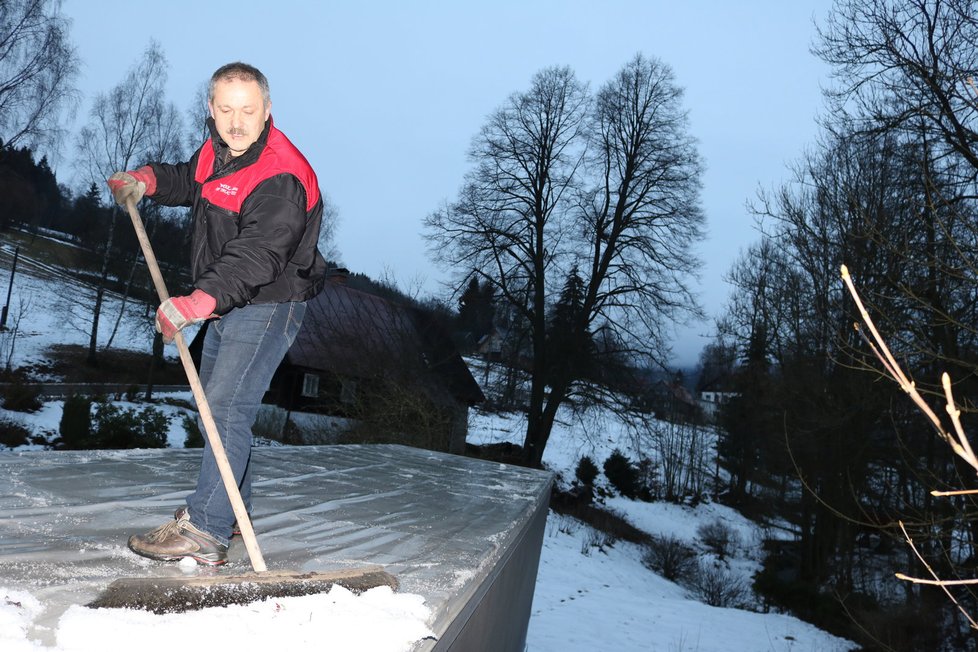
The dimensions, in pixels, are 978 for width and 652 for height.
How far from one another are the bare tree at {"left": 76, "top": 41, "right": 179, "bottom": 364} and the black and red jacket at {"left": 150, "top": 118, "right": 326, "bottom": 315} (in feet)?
61.4

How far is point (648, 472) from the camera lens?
27.7 meters

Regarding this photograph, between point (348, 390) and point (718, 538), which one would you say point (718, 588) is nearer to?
point (718, 538)

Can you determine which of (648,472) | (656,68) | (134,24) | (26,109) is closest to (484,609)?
(26,109)

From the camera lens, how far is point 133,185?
94.0 inches

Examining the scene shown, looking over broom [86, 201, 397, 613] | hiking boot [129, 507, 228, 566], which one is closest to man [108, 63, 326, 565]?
hiking boot [129, 507, 228, 566]

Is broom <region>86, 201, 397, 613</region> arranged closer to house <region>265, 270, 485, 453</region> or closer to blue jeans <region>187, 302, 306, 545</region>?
blue jeans <region>187, 302, 306, 545</region>

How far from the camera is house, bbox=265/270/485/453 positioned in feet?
36.7

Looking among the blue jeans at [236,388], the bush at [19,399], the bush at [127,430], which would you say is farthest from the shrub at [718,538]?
the blue jeans at [236,388]

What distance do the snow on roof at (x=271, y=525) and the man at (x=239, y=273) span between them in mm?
165

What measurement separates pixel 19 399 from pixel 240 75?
13.1m

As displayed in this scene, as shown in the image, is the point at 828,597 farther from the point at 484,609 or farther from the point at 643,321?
the point at 484,609

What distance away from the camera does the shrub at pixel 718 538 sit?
19281 mm


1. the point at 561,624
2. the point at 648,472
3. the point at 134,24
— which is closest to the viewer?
the point at 561,624

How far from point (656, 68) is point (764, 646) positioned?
1342cm
